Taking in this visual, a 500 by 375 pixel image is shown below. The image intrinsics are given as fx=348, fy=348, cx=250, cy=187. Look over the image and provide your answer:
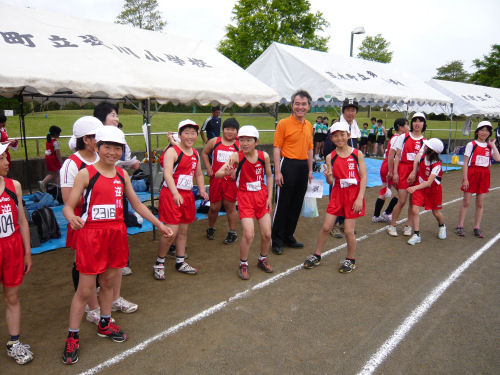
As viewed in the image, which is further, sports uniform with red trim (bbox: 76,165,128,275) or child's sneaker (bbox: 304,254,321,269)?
child's sneaker (bbox: 304,254,321,269)

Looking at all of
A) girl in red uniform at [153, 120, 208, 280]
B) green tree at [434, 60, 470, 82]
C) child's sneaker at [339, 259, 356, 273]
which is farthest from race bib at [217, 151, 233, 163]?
green tree at [434, 60, 470, 82]

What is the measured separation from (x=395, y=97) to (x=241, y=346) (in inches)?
375

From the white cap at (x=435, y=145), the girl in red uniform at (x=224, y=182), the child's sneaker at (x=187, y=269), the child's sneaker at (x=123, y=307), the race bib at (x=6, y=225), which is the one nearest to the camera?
the race bib at (x=6, y=225)

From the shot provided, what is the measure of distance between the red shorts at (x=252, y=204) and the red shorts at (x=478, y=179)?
407 centimetres

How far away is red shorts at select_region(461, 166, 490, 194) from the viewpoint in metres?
6.04

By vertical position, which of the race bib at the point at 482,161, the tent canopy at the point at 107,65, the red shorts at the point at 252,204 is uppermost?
the tent canopy at the point at 107,65

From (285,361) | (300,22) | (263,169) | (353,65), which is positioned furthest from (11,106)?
(285,361)

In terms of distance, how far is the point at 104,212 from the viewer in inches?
112

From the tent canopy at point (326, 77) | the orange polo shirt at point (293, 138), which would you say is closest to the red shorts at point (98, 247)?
the orange polo shirt at point (293, 138)

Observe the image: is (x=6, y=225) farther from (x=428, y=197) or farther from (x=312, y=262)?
(x=428, y=197)

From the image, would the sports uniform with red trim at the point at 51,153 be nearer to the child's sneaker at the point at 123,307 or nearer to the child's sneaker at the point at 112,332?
the child's sneaker at the point at 123,307

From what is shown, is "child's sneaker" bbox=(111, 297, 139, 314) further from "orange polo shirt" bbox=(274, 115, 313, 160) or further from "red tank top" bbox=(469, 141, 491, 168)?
"red tank top" bbox=(469, 141, 491, 168)

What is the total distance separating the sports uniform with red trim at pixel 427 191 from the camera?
5.76m

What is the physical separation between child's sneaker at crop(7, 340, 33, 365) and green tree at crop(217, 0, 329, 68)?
30.0 m
